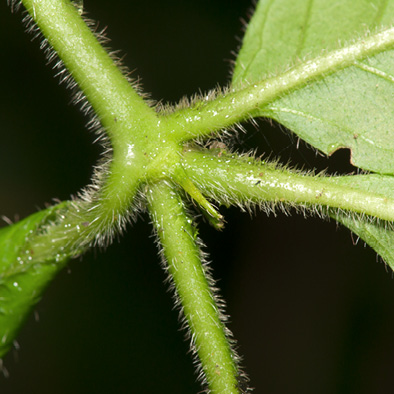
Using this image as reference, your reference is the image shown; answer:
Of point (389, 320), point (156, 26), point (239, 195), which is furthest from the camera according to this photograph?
point (389, 320)

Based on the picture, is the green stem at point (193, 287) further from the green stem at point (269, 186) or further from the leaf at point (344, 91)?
the leaf at point (344, 91)

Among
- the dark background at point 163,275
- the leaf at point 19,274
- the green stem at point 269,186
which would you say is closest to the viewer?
the green stem at point 269,186

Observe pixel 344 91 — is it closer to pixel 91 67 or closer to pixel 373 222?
pixel 373 222

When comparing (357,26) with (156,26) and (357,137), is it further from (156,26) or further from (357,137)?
(156,26)

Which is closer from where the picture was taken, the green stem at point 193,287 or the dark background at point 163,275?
the green stem at point 193,287

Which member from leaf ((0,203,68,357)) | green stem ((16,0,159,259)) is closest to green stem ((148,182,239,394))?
green stem ((16,0,159,259))

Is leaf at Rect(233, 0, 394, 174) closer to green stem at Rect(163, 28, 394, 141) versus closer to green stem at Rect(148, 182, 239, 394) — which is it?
green stem at Rect(163, 28, 394, 141)

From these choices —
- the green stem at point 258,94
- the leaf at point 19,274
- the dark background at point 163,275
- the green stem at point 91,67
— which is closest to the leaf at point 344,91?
the green stem at point 258,94

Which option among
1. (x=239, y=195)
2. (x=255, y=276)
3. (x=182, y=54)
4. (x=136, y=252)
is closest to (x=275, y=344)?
(x=255, y=276)
